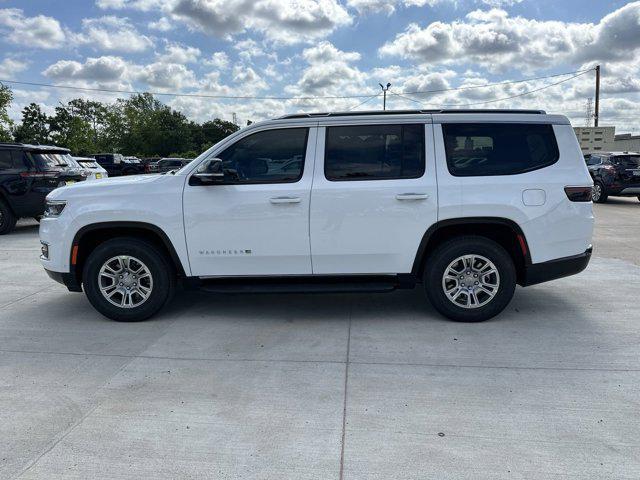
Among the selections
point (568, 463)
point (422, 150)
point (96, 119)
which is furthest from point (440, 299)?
point (96, 119)

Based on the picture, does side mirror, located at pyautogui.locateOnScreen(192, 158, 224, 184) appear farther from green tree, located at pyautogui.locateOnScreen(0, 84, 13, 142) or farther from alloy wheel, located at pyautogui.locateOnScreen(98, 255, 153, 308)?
green tree, located at pyautogui.locateOnScreen(0, 84, 13, 142)

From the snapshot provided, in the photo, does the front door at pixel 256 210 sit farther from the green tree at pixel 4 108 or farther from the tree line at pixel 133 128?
the tree line at pixel 133 128

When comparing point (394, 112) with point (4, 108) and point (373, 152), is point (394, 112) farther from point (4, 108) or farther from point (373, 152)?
point (4, 108)

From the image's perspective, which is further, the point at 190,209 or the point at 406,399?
the point at 190,209

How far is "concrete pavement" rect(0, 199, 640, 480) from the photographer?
2779 mm

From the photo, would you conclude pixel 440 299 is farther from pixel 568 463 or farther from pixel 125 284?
pixel 125 284

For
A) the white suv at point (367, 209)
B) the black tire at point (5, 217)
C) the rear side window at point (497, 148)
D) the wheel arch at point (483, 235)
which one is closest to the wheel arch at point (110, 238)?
the white suv at point (367, 209)

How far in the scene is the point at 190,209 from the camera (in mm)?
4785

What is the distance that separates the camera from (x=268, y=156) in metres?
4.85

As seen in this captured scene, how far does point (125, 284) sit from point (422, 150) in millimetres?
3110

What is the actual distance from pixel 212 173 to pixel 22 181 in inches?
319

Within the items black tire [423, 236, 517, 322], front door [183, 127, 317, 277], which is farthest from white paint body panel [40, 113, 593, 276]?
black tire [423, 236, 517, 322]

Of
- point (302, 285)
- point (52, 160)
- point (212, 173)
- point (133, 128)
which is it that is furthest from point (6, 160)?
point (133, 128)

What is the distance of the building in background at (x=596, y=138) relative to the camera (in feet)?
171
